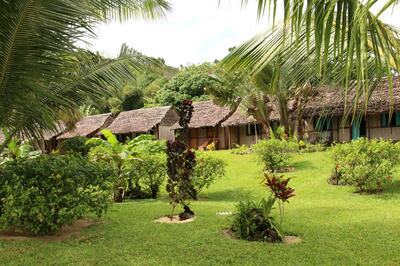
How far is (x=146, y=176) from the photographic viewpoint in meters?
11.4

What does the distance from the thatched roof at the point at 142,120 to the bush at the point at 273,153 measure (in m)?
15.5

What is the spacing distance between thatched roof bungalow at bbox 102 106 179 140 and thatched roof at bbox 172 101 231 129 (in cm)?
104

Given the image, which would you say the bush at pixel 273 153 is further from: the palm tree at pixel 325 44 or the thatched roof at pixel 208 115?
the thatched roof at pixel 208 115

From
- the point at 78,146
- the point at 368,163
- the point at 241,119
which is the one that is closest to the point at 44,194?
the point at 368,163

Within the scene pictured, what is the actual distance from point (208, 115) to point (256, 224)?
22851 millimetres

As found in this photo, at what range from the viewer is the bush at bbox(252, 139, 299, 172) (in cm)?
1497

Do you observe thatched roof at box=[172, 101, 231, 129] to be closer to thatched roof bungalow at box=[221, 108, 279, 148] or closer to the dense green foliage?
thatched roof bungalow at box=[221, 108, 279, 148]

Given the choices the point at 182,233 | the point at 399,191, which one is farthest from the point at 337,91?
the point at 399,191

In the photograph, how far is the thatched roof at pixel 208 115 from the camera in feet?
90.8

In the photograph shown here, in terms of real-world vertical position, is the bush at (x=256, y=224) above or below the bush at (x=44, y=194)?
below

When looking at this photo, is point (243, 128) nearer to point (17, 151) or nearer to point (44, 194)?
point (17, 151)

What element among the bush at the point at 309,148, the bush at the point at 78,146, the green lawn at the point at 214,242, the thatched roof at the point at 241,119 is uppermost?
the thatched roof at the point at 241,119

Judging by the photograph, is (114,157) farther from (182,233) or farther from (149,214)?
(182,233)

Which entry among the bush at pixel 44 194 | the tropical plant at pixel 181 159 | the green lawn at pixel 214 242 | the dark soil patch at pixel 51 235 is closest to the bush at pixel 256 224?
the green lawn at pixel 214 242
